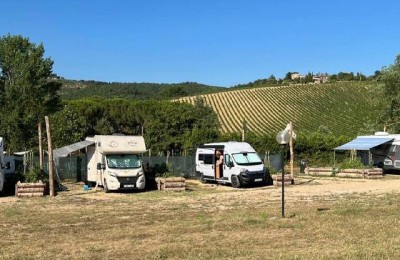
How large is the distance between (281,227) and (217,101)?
75308 millimetres

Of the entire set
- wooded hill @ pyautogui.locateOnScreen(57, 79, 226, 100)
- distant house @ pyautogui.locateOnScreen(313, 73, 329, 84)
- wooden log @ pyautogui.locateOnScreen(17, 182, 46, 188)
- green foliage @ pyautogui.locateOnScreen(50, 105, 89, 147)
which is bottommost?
wooden log @ pyautogui.locateOnScreen(17, 182, 46, 188)

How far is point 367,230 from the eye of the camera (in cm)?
1006

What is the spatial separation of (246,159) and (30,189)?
9.70m

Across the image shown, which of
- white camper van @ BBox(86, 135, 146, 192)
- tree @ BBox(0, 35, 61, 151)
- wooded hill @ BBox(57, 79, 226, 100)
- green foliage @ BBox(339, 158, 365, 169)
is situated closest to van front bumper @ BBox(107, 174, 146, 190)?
white camper van @ BBox(86, 135, 146, 192)

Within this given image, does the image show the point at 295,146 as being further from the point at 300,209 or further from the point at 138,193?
the point at 300,209

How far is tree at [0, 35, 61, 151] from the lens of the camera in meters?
29.0

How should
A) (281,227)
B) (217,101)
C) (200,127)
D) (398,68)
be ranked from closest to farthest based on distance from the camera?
(281,227) → (398,68) → (200,127) → (217,101)

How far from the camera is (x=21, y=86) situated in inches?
1171

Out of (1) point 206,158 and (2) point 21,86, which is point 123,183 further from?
(2) point 21,86

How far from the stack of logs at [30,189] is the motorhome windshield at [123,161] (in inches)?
125

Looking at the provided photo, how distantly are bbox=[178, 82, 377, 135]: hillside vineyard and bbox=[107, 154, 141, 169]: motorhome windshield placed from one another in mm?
39947

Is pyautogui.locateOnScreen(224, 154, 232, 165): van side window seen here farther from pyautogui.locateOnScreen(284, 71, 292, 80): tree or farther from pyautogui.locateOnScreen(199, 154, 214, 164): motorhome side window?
pyautogui.locateOnScreen(284, 71, 292, 80): tree

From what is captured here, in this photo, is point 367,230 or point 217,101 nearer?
point 367,230

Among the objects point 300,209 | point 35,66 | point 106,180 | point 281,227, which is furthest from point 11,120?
point 281,227
